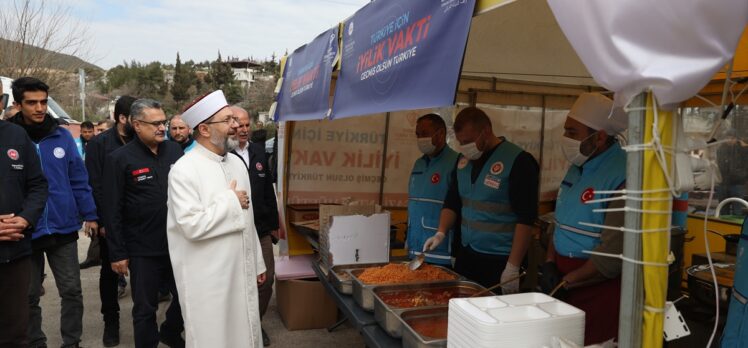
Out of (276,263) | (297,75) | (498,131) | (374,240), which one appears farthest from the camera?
(498,131)

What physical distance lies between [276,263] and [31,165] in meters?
2.46

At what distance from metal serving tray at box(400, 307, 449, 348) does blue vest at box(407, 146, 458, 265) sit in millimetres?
1490

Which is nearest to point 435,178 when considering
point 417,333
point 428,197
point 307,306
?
point 428,197

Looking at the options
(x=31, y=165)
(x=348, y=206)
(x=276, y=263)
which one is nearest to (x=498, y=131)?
(x=348, y=206)

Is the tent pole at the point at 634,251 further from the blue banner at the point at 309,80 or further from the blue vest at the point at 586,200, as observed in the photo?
the blue banner at the point at 309,80

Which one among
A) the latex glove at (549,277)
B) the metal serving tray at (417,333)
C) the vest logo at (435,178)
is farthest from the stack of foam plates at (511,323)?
the vest logo at (435,178)

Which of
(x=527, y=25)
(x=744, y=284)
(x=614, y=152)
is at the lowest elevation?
(x=744, y=284)

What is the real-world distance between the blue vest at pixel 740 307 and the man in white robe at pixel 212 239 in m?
2.31

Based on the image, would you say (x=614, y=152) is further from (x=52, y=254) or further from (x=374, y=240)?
(x=52, y=254)

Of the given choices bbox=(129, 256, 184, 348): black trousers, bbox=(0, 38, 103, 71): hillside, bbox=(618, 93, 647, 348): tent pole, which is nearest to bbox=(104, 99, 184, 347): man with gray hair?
bbox=(129, 256, 184, 348): black trousers

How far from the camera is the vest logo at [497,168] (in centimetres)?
308

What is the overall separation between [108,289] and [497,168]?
131 inches

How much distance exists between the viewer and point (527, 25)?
3201 millimetres

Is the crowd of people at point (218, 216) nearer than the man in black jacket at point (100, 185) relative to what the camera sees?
Yes
